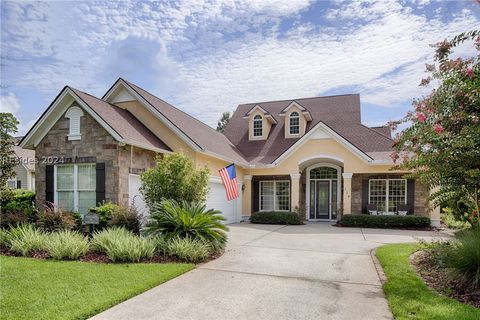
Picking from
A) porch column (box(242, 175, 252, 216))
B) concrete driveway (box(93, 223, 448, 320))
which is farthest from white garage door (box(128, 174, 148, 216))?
porch column (box(242, 175, 252, 216))

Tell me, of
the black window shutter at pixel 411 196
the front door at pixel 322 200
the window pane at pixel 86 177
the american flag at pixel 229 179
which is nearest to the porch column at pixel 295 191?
the front door at pixel 322 200

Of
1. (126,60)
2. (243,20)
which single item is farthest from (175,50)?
(243,20)

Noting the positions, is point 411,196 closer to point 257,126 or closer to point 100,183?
point 257,126

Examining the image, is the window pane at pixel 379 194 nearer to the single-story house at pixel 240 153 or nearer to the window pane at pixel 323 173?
the single-story house at pixel 240 153

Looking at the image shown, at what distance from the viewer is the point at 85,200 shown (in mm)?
12008

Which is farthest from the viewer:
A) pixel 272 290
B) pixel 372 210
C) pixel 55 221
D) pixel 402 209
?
pixel 372 210

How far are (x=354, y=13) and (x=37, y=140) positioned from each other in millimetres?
12173

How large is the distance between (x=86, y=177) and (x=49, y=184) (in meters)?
1.55

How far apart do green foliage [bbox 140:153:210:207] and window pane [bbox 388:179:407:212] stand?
11740 mm

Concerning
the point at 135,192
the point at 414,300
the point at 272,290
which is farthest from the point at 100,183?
the point at 414,300

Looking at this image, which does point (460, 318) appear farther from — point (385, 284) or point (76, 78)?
point (76, 78)

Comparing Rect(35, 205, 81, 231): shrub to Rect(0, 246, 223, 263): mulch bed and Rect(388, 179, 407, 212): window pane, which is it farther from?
Rect(388, 179, 407, 212): window pane

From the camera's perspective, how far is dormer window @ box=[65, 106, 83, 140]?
1211 cm

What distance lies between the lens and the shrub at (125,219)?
10.3 meters
